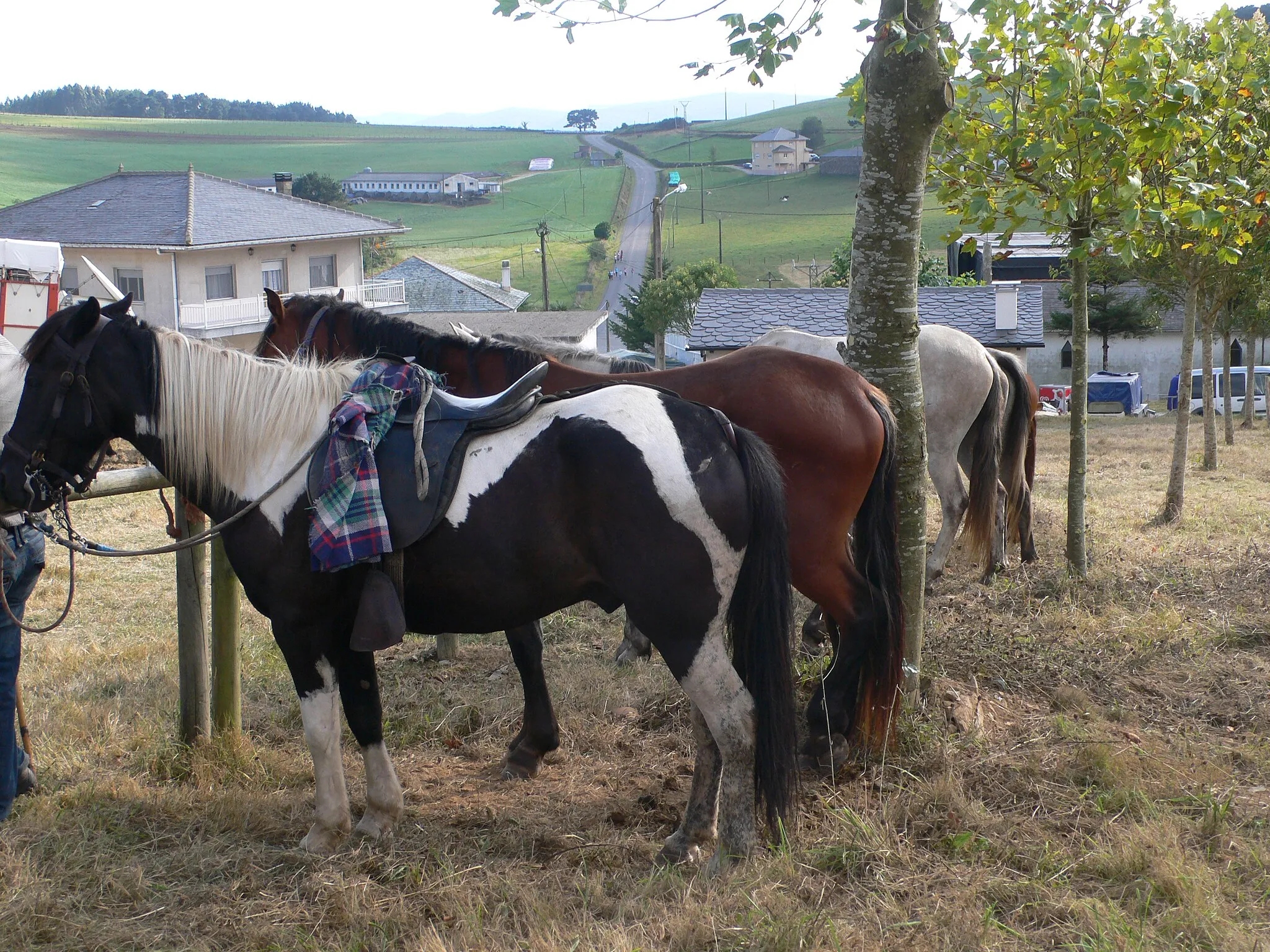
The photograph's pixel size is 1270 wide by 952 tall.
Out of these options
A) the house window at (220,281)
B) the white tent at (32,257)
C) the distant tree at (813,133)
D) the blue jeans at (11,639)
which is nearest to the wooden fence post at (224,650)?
the blue jeans at (11,639)

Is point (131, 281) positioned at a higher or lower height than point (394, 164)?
lower

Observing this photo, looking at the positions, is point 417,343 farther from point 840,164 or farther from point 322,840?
point 840,164

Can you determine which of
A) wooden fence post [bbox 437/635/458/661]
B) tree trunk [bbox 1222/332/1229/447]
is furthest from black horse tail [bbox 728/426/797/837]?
tree trunk [bbox 1222/332/1229/447]

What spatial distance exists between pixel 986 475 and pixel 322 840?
18.8ft

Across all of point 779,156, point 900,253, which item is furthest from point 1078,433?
point 779,156

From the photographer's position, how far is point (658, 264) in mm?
37906

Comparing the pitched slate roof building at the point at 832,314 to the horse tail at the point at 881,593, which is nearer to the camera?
the horse tail at the point at 881,593

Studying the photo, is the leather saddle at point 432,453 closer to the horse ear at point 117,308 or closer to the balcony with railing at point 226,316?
the horse ear at point 117,308

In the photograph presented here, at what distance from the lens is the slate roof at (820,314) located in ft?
65.7

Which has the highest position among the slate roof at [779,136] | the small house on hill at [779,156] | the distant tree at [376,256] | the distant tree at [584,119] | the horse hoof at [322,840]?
the distant tree at [584,119]

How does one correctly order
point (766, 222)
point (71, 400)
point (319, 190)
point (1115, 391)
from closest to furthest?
point (71, 400) < point (1115, 391) < point (319, 190) < point (766, 222)

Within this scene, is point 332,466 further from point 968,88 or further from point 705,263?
point 705,263

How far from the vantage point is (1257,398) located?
96.7 feet

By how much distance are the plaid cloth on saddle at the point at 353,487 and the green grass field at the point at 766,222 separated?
5209cm
